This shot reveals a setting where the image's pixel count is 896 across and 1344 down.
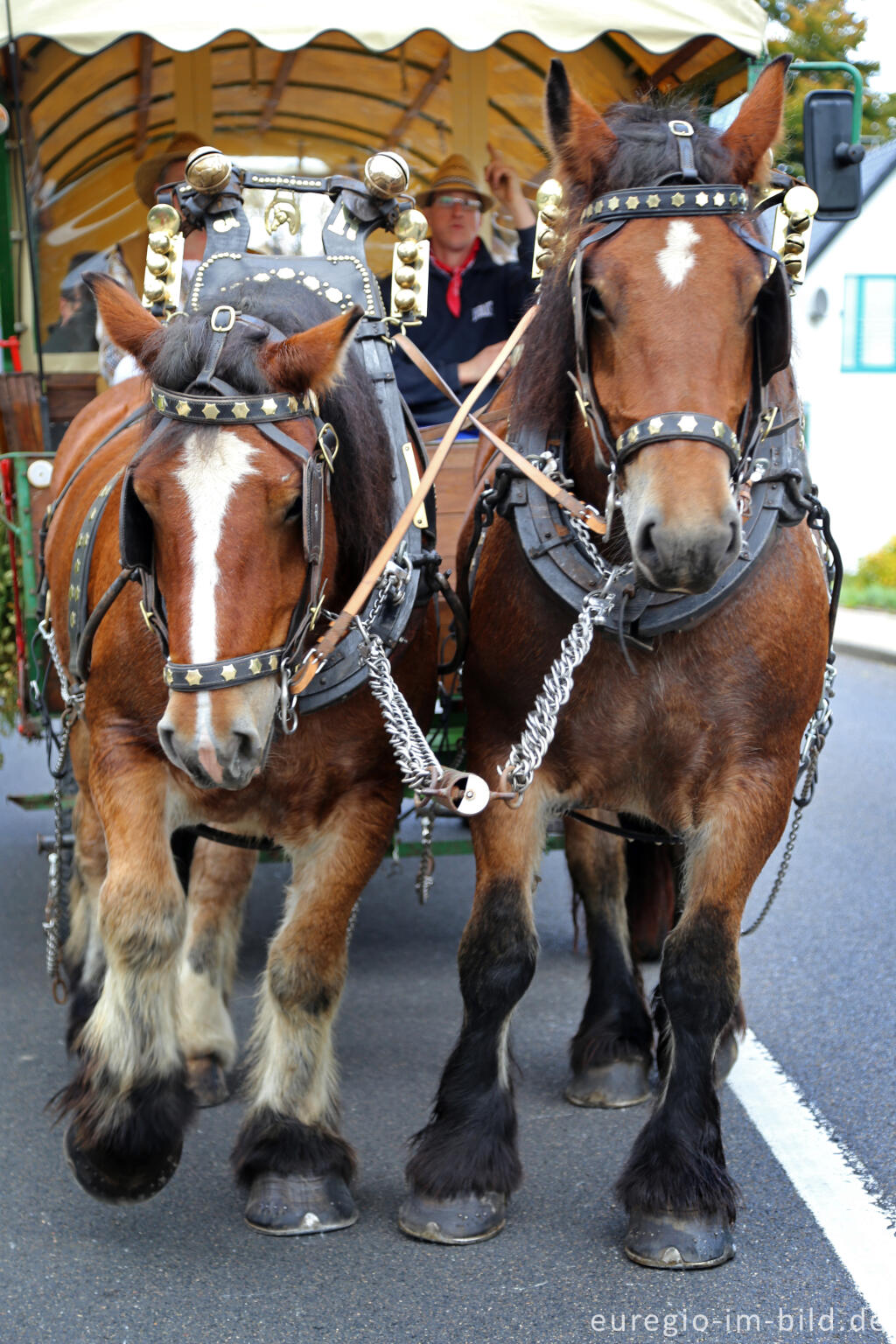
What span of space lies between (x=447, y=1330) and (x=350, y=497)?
162cm

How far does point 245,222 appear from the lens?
351 cm

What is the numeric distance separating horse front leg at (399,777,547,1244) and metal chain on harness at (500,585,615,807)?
110mm

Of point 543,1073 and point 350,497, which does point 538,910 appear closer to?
point 543,1073

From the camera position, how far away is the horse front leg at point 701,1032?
296 centimetres

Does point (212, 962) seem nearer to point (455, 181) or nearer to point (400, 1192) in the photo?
point (400, 1192)

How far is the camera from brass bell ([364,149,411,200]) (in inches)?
140

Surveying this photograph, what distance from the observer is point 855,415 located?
880 inches

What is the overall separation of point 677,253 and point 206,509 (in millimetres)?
950

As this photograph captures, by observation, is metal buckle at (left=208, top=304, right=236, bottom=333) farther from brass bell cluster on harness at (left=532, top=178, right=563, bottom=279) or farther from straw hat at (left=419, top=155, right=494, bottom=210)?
straw hat at (left=419, top=155, right=494, bottom=210)

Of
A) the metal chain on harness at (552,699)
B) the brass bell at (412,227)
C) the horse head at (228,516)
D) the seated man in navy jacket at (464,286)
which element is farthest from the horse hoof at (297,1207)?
the seated man in navy jacket at (464,286)

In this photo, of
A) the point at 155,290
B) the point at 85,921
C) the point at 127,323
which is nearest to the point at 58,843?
the point at 85,921

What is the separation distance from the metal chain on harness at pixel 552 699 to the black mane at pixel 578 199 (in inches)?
15.9

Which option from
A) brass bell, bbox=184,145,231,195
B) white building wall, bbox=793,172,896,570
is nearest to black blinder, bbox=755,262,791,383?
brass bell, bbox=184,145,231,195

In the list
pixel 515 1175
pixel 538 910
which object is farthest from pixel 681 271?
pixel 538 910
